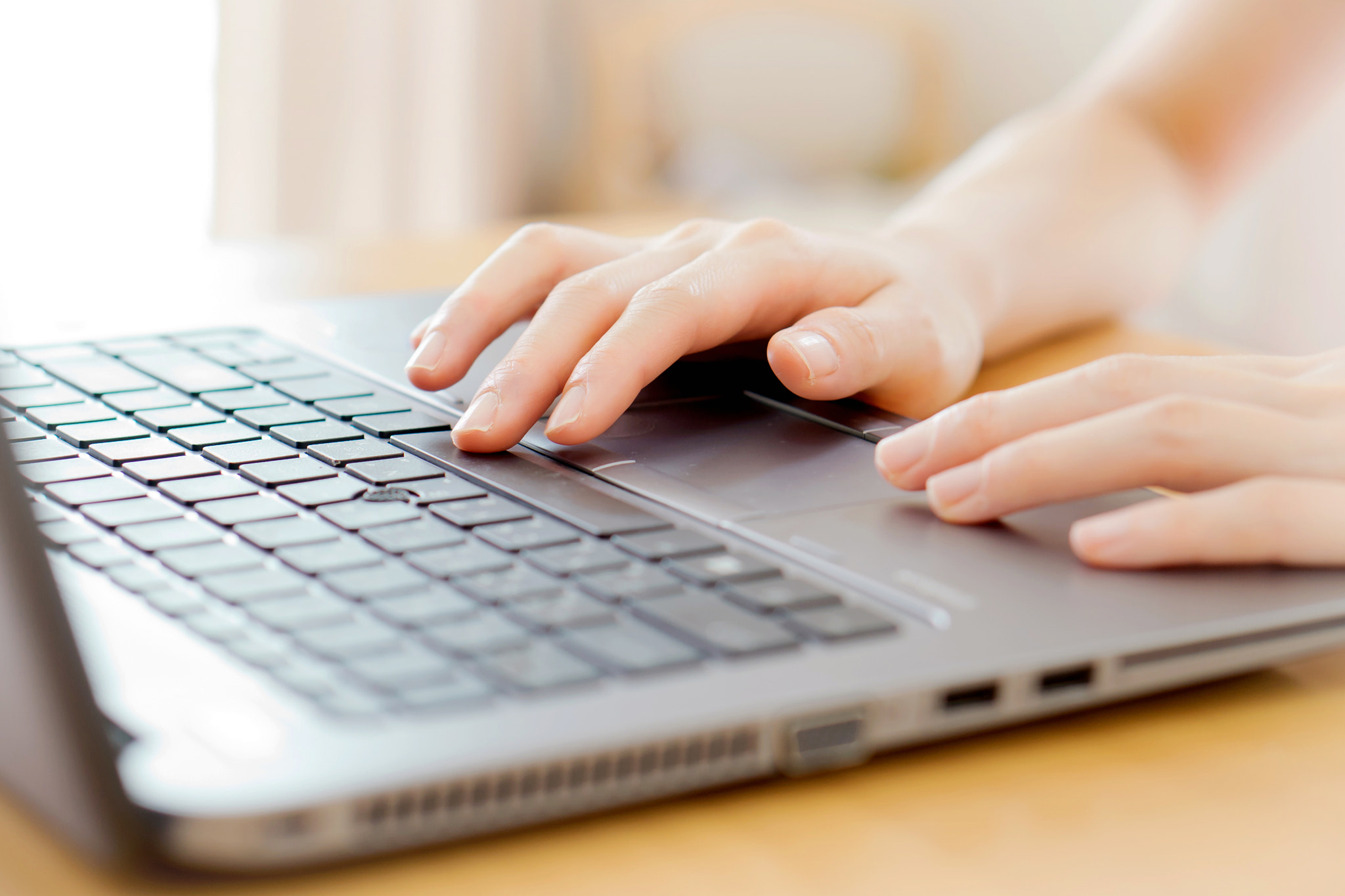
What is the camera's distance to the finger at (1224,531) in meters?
0.39

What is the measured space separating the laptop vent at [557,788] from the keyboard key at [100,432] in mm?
291

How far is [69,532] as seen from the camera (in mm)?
400

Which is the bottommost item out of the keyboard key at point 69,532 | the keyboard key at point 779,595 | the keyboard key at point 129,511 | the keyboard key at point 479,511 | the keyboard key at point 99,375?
the keyboard key at point 99,375

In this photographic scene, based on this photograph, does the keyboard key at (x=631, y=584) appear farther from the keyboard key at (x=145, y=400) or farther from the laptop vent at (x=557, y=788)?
the keyboard key at (x=145, y=400)

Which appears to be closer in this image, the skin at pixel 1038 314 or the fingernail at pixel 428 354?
the skin at pixel 1038 314

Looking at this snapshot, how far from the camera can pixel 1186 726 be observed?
1.20ft

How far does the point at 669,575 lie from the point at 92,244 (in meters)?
1.63

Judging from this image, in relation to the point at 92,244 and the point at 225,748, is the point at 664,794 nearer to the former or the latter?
the point at 225,748

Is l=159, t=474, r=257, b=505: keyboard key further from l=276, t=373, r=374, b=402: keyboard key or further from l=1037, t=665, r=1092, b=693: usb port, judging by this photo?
l=1037, t=665, r=1092, b=693: usb port

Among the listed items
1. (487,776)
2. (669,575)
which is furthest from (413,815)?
(669,575)

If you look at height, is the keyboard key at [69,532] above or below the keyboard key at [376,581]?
below

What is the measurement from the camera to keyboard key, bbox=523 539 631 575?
37 cm

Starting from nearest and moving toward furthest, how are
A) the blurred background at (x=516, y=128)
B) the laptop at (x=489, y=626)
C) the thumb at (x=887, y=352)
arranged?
the laptop at (x=489, y=626)
the thumb at (x=887, y=352)
the blurred background at (x=516, y=128)

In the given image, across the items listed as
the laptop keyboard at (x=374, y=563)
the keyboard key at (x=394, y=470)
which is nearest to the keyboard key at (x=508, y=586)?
the laptop keyboard at (x=374, y=563)
